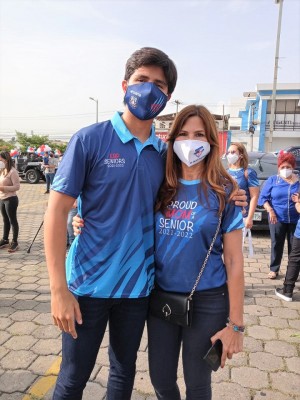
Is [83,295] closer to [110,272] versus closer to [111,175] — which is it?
[110,272]

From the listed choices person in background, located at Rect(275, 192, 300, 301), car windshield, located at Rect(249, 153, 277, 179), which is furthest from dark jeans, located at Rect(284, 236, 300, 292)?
car windshield, located at Rect(249, 153, 277, 179)

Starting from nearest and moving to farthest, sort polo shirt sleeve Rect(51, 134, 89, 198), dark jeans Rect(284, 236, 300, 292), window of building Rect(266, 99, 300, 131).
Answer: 1. polo shirt sleeve Rect(51, 134, 89, 198)
2. dark jeans Rect(284, 236, 300, 292)
3. window of building Rect(266, 99, 300, 131)

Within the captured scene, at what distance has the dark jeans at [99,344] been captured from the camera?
1756mm

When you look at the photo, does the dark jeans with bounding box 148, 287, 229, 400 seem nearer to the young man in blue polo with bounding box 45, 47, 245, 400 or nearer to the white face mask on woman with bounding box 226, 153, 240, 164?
the young man in blue polo with bounding box 45, 47, 245, 400

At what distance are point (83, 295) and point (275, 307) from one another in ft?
9.94

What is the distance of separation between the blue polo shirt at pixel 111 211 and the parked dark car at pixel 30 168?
1856 cm

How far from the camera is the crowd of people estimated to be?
1698mm

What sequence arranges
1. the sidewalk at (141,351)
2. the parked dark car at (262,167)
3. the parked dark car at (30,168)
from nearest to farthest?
the sidewalk at (141,351) → the parked dark car at (262,167) → the parked dark car at (30,168)

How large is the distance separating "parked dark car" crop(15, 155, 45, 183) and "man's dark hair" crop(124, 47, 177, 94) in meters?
18.5

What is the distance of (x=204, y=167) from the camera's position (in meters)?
1.91

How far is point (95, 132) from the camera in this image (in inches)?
67.9

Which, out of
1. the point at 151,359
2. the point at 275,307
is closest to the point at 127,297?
the point at 151,359

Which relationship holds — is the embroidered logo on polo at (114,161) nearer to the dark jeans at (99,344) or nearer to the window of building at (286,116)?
the dark jeans at (99,344)

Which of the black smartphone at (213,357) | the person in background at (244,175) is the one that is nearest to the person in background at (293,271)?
the person in background at (244,175)
